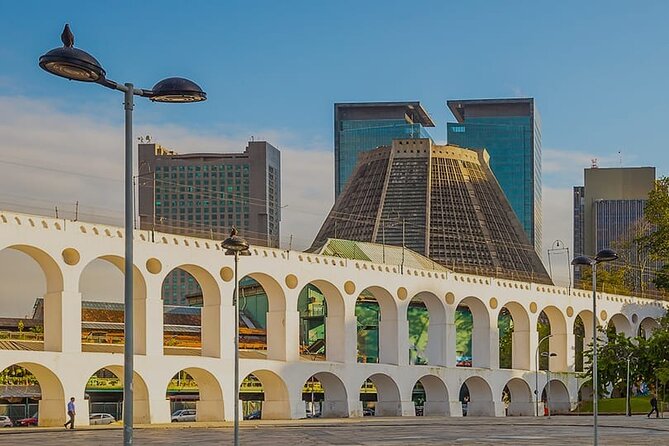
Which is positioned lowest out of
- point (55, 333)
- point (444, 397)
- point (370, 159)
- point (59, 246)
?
point (444, 397)

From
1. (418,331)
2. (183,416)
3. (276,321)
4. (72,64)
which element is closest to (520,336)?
(418,331)

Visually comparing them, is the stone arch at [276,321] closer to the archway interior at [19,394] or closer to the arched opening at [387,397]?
the arched opening at [387,397]

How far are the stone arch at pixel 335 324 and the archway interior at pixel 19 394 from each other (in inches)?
981

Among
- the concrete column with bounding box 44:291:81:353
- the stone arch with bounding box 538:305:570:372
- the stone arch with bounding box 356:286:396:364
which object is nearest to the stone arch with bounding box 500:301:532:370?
the stone arch with bounding box 538:305:570:372

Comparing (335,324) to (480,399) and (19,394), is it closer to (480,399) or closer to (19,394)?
(480,399)

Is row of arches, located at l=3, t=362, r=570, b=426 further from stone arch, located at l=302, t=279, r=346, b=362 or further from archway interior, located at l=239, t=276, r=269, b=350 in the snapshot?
archway interior, located at l=239, t=276, r=269, b=350

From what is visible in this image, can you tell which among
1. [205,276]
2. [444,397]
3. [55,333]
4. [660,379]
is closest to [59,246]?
[55,333]

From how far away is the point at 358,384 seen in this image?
74.1m

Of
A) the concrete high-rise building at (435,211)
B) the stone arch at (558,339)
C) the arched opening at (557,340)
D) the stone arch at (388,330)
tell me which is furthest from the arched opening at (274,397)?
the concrete high-rise building at (435,211)

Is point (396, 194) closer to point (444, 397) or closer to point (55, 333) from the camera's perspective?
point (444, 397)

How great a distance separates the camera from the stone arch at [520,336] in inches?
3558

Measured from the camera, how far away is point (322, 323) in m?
104

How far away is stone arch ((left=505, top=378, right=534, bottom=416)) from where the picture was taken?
89.7 m

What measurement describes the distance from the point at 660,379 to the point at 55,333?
46789mm
